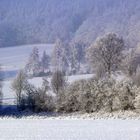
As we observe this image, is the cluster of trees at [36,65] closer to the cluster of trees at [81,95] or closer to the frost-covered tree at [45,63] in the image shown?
the frost-covered tree at [45,63]

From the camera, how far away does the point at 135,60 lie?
75312 millimetres

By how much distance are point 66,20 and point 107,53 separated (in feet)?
363

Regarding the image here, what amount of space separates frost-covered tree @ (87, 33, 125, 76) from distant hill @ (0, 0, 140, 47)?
255 feet

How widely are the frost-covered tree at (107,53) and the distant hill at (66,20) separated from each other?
77.6 m

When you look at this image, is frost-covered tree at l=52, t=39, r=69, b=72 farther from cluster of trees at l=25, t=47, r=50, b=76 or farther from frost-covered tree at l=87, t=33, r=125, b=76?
frost-covered tree at l=87, t=33, r=125, b=76

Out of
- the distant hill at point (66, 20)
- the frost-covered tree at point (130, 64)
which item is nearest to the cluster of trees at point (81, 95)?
the frost-covered tree at point (130, 64)

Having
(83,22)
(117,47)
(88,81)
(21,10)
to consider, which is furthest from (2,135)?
(21,10)

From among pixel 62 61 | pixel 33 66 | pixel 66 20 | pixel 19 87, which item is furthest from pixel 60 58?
pixel 19 87

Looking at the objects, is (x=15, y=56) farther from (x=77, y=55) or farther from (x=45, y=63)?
(x=77, y=55)

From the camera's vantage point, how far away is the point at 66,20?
177m

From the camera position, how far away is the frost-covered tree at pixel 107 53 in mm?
67062

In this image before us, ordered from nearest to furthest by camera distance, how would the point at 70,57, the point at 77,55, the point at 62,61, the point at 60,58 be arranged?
the point at 62,61, the point at 60,58, the point at 77,55, the point at 70,57

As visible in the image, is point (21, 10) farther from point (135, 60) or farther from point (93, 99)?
point (93, 99)

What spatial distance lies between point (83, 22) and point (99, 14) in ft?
23.4
